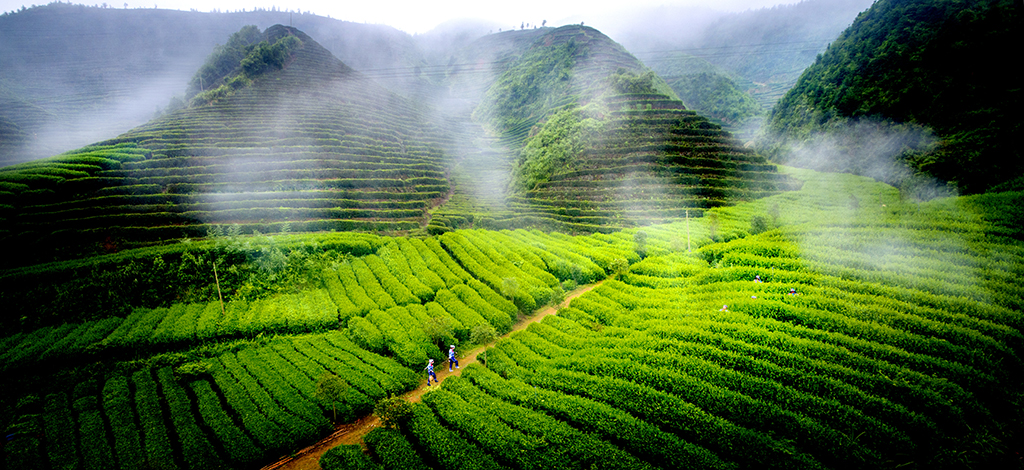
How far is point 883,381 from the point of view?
10805 mm

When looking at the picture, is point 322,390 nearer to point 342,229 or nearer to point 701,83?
point 342,229

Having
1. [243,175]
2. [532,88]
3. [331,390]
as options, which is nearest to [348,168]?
[243,175]

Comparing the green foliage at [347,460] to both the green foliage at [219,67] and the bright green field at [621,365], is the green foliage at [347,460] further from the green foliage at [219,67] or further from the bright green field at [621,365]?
the green foliage at [219,67]

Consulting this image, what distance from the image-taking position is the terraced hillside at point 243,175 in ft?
89.2

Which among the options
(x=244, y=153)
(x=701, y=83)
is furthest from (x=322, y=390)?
(x=701, y=83)

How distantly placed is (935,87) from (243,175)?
71942 mm

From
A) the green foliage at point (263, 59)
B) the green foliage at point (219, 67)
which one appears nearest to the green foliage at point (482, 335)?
the green foliage at point (263, 59)

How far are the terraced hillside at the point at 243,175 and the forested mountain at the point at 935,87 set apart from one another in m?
47.3

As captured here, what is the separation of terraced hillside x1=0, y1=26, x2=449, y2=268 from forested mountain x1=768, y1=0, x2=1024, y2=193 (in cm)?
4731

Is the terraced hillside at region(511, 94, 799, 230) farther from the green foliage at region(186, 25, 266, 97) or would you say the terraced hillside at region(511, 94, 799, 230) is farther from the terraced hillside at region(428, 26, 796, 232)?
the green foliage at region(186, 25, 266, 97)

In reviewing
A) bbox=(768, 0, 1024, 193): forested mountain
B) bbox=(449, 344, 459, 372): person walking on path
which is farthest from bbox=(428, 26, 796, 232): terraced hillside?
bbox=(449, 344, 459, 372): person walking on path

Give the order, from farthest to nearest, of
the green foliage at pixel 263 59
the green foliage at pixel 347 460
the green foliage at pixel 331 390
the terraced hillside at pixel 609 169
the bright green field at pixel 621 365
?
the green foliage at pixel 263 59, the terraced hillside at pixel 609 169, the green foliage at pixel 331 390, the green foliage at pixel 347 460, the bright green field at pixel 621 365

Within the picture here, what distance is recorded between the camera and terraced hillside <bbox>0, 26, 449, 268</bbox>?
27188 mm

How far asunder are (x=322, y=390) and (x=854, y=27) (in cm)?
7185
